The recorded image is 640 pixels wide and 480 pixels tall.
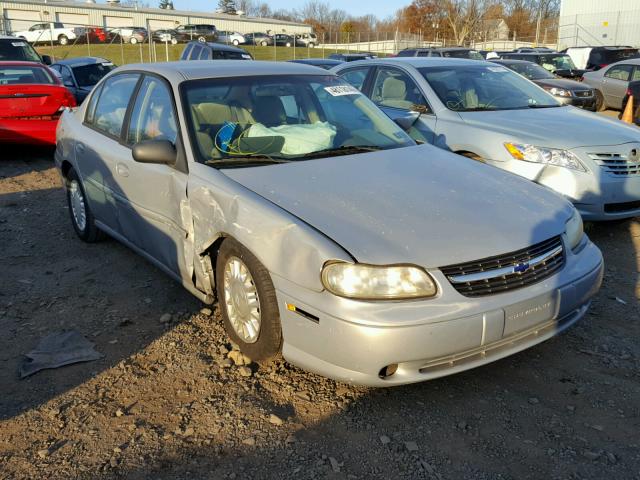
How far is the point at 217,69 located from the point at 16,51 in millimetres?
11463

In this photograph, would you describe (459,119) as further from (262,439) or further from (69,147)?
(262,439)

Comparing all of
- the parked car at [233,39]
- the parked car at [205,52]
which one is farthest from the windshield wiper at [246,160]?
the parked car at [233,39]

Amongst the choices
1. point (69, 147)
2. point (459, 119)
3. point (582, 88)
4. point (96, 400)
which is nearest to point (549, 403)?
point (96, 400)

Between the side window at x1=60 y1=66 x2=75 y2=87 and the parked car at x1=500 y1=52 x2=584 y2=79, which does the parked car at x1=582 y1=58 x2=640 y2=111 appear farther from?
the side window at x1=60 y1=66 x2=75 y2=87

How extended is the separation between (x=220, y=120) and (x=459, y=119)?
2934mm

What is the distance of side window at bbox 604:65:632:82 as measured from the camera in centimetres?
1516

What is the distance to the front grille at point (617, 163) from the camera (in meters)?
5.24

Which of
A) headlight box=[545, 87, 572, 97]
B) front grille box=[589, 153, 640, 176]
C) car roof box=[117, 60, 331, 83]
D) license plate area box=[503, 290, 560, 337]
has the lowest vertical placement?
headlight box=[545, 87, 572, 97]

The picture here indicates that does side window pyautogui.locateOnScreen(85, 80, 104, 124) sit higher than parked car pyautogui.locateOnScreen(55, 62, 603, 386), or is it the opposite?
side window pyautogui.locateOnScreen(85, 80, 104, 124)

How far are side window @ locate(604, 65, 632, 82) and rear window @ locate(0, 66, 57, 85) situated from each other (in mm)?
13139

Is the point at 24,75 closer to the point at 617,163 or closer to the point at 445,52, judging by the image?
the point at 617,163

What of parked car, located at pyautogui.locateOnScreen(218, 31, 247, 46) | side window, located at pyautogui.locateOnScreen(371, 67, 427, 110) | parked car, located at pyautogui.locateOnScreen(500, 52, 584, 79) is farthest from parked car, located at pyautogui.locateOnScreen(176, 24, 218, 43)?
side window, located at pyautogui.locateOnScreen(371, 67, 427, 110)

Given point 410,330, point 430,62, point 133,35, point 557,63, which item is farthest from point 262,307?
point 133,35

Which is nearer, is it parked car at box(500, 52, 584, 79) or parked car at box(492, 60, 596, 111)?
parked car at box(492, 60, 596, 111)
